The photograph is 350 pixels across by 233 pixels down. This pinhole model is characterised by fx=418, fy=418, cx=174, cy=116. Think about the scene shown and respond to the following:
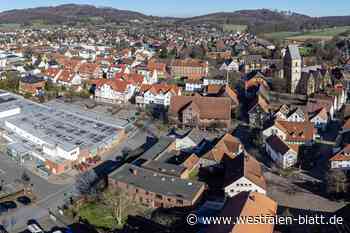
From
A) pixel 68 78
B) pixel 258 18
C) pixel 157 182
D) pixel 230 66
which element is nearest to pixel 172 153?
pixel 157 182

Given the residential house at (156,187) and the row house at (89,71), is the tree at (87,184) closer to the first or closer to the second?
the residential house at (156,187)

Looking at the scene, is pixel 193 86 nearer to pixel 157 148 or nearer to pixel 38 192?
pixel 157 148

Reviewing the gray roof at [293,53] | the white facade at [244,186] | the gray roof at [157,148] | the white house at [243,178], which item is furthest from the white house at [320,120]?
the white facade at [244,186]

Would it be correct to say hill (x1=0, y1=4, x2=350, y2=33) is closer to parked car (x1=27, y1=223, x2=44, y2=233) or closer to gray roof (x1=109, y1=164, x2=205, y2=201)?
gray roof (x1=109, y1=164, x2=205, y2=201)

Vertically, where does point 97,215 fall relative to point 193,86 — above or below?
below

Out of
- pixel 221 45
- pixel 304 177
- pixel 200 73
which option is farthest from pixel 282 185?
pixel 221 45

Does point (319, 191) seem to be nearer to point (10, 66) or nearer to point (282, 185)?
point (282, 185)
